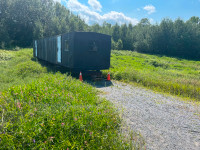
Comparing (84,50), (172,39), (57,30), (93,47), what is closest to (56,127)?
(84,50)

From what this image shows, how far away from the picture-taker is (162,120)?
4684 millimetres

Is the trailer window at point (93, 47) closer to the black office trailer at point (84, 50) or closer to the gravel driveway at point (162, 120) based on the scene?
the black office trailer at point (84, 50)

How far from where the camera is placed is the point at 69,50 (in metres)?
9.96

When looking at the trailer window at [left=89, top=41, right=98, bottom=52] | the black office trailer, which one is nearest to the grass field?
the black office trailer

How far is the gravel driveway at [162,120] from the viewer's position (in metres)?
3.63

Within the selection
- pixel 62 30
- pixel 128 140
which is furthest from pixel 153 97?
pixel 62 30

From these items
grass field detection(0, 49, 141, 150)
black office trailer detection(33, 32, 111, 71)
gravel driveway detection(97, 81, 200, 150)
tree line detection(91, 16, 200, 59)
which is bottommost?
gravel driveway detection(97, 81, 200, 150)

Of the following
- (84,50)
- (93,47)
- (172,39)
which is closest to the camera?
(84,50)

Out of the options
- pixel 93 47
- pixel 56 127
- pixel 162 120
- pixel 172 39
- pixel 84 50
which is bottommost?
pixel 162 120

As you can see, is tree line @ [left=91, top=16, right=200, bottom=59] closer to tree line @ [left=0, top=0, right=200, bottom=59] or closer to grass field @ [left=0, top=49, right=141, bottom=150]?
tree line @ [left=0, top=0, right=200, bottom=59]

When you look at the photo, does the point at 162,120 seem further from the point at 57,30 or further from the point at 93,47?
the point at 57,30

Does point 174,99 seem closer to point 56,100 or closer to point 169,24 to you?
point 56,100

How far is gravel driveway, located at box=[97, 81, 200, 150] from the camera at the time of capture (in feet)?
11.9

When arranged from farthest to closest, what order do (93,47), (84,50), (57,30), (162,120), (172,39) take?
(172,39), (57,30), (93,47), (84,50), (162,120)
